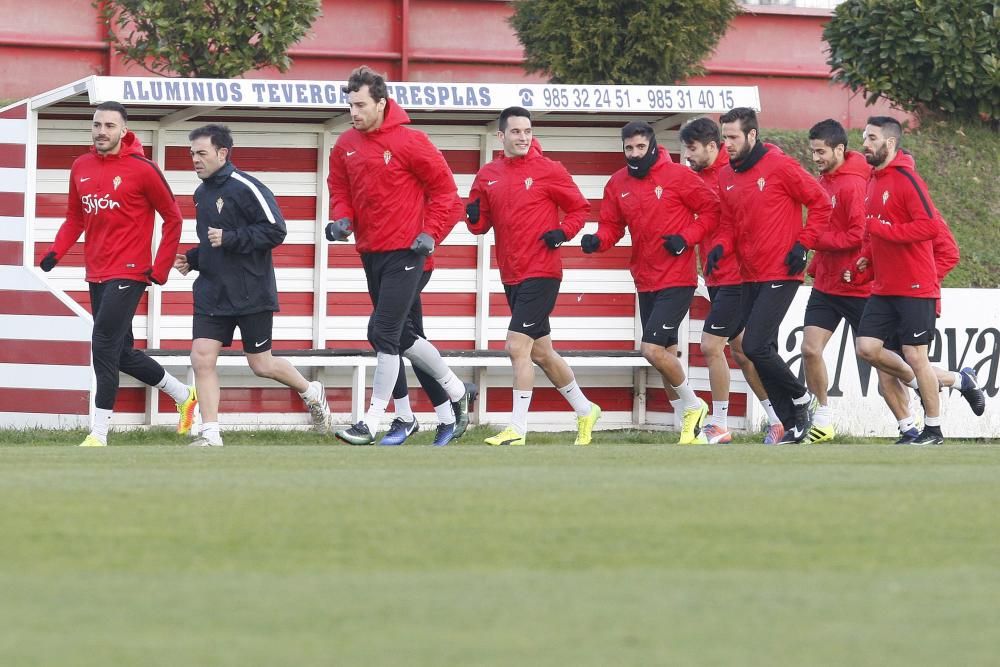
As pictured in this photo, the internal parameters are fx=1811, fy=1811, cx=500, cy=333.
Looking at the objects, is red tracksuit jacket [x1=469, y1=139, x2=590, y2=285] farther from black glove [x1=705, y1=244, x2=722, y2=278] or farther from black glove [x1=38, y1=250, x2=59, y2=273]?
black glove [x1=38, y1=250, x2=59, y2=273]

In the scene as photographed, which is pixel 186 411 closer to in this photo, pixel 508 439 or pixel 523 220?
pixel 508 439

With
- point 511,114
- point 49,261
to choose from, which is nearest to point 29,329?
point 49,261

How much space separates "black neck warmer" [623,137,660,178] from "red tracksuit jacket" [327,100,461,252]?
1.44 metres

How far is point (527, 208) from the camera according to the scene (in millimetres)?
11219

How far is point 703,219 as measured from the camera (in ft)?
37.6

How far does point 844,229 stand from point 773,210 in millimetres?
578

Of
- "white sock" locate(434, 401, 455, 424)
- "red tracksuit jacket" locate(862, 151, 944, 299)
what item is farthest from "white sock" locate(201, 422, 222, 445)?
"red tracksuit jacket" locate(862, 151, 944, 299)

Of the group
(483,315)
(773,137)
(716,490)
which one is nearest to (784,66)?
(773,137)

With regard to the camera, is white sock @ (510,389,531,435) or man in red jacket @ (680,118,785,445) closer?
white sock @ (510,389,531,435)

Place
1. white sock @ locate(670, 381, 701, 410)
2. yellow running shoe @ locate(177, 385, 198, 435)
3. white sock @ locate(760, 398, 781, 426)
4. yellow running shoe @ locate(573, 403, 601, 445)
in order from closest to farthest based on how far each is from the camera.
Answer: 1. yellow running shoe @ locate(573, 403, 601, 445)
2. white sock @ locate(670, 381, 701, 410)
3. yellow running shoe @ locate(177, 385, 198, 435)
4. white sock @ locate(760, 398, 781, 426)

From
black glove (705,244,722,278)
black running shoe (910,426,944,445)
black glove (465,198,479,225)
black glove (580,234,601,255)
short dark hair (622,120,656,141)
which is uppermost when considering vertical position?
short dark hair (622,120,656,141)

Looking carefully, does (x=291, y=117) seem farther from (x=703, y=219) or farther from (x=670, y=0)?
(x=670, y=0)

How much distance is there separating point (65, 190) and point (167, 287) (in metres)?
1.11

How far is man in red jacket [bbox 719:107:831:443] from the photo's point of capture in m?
11.3
